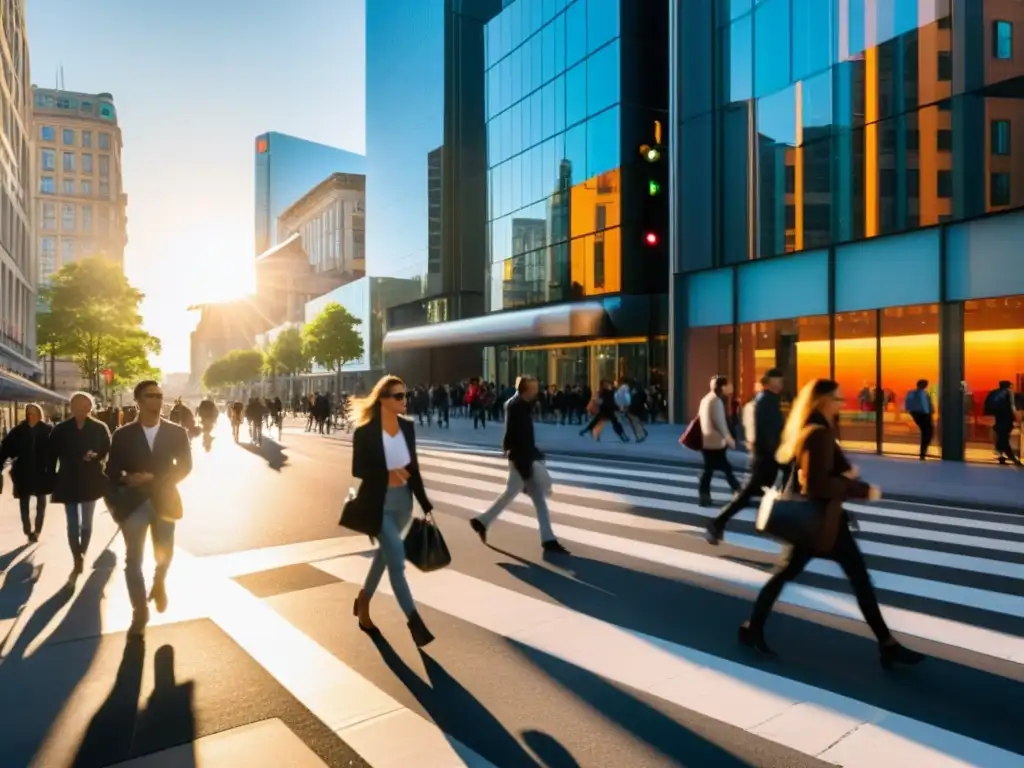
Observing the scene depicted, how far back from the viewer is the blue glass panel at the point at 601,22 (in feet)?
100

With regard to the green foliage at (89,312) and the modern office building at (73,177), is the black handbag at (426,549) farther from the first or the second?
the modern office building at (73,177)

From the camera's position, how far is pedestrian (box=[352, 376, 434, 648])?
4910mm

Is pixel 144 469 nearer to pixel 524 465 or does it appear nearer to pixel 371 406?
pixel 371 406

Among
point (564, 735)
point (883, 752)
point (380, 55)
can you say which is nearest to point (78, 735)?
point (564, 735)

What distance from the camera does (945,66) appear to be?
16328 mm

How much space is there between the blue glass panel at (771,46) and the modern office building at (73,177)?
10885 cm

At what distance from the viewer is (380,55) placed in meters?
60.4

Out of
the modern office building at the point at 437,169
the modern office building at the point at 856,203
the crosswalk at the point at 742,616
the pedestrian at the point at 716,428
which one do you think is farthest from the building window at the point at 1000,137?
the modern office building at the point at 437,169

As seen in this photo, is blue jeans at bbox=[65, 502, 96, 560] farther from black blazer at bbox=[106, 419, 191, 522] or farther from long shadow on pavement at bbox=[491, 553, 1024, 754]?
long shadow on pavement at bbox=[491, 553, 1024, 754]

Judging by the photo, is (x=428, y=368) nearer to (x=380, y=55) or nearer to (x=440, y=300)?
(x=440, y=300)

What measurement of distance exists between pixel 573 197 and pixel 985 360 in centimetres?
2007

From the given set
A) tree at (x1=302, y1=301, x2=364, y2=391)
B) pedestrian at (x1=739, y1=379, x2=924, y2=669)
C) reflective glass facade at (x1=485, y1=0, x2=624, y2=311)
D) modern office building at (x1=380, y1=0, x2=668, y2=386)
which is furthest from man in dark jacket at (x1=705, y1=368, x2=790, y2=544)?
tree at (x1=302, y1=301, x2=364, y2=391)

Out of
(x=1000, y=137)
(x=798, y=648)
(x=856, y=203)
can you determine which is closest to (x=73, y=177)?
(x=856, y=203)

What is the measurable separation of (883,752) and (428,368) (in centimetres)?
4662
